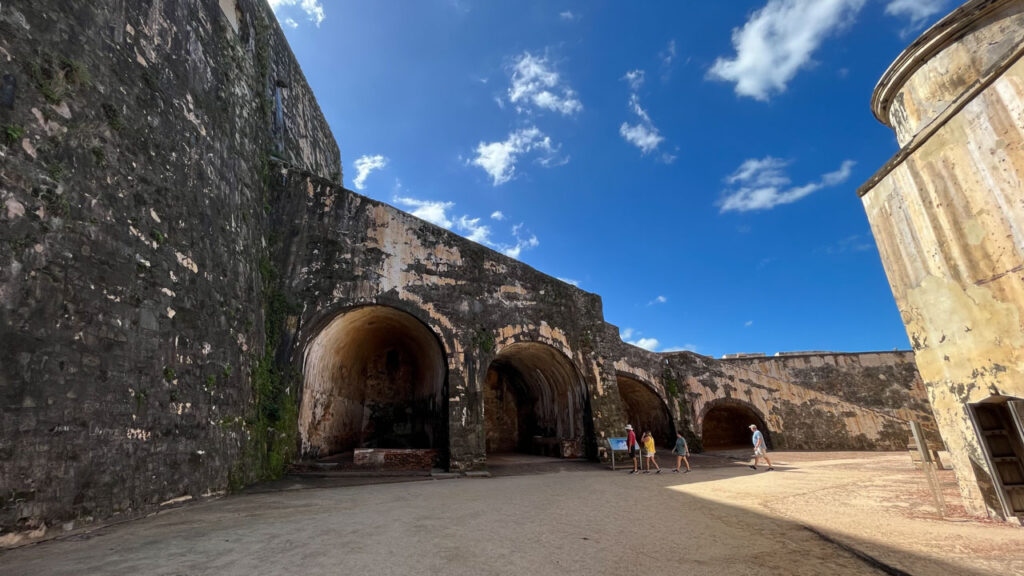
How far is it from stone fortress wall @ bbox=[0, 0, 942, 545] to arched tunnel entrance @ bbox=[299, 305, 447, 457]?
89 mm

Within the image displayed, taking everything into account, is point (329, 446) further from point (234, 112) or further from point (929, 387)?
point (929, 387)

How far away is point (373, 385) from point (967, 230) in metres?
15.0

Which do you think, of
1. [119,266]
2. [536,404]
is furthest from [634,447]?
[119,266]

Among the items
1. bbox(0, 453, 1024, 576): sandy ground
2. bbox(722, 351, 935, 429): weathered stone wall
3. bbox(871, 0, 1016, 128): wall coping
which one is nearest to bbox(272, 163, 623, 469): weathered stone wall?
bbox(0, 453, 1024, 576): sandy ground

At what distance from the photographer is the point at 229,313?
27.5 ft

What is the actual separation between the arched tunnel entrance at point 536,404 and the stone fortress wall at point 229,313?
86 mm

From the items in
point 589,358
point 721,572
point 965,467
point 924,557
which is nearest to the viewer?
point 721,572

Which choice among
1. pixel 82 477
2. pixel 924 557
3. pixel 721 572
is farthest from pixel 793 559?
pixel 82 477

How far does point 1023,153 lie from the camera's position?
15.8 ft

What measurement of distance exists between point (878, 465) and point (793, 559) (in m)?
9.94

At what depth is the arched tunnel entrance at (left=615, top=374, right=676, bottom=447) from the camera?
55.7 ft

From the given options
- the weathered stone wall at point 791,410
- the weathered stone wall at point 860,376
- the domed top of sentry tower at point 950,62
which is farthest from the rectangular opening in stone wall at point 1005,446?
the weathered stone wall at point 860,376

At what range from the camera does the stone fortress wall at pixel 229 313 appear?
16.7 feet

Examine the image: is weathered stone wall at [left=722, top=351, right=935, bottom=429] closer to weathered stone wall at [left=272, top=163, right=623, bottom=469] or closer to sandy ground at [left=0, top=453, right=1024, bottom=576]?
weathered stone wall at [left=272, top=163, right=623, bottom=469]
